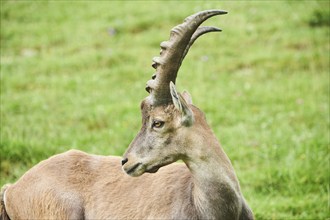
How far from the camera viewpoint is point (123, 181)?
5.33 metres

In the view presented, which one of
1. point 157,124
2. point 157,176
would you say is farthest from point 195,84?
point 157,124

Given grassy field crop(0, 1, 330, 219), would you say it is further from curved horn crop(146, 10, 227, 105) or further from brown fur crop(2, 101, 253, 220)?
curved horn crop(146, 10, 227, 105)

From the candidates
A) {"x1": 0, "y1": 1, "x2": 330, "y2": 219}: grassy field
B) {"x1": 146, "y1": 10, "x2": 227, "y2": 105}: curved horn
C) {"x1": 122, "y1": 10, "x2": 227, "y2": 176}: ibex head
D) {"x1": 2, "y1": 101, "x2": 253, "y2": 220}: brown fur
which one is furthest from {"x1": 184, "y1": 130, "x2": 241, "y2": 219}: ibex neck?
{"x1": 0, "y1": 1, "x2": 330, "y2": 219}: grassy field

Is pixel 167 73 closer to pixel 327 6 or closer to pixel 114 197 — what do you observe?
pixel 114 197

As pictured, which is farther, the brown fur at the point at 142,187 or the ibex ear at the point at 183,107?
the brown fur at the point at 142,187

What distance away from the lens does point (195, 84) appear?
10352 mm

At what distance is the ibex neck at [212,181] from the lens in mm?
4676

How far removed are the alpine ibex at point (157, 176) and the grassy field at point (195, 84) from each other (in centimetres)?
165

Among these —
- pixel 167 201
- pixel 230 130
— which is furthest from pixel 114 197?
pixel 230 130

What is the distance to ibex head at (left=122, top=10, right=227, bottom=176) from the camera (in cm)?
462

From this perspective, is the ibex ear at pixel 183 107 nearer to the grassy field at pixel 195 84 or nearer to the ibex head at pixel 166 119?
→ the ibex head at pixel 166 119

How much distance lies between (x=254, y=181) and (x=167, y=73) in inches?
119

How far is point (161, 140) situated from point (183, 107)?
12.6 inches

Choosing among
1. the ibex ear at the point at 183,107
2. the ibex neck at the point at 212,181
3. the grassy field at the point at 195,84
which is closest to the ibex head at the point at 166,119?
the ibex ear at the point at 183,107
